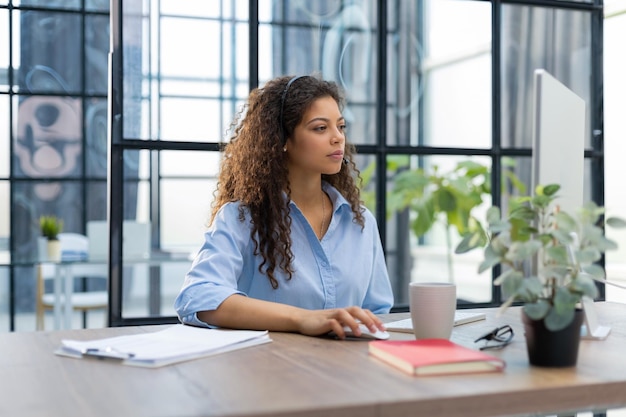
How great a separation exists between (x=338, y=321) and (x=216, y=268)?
1.27 feet

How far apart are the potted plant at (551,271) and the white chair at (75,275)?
378 cm

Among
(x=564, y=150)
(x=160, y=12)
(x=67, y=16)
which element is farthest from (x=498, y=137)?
(x=67, y=16)

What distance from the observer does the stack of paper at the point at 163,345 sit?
1249 millimetres

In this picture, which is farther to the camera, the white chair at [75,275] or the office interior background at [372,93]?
the white chair at [75,275]

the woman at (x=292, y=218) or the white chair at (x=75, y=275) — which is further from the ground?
the woman at (x=292, y=218)

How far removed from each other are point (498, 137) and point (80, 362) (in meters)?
2.14

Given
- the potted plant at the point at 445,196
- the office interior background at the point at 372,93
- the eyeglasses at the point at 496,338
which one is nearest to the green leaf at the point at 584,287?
the eyeglasses at the point at 496,338

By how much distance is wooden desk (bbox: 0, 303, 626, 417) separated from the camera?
3.22ft

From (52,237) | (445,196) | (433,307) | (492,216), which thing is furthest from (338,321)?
(52,237)

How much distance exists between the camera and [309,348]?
4.50ft

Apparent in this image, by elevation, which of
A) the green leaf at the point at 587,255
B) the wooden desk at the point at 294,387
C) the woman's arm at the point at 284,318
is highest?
the green leaf at the point at 587,255

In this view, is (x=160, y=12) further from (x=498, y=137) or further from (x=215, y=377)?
(x=215, y=377)

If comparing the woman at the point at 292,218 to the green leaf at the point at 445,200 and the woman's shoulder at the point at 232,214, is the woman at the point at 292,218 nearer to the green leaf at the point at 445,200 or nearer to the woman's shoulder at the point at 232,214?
the woman's shoulder at the point at 232,214

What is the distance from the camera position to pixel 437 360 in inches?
44.9
